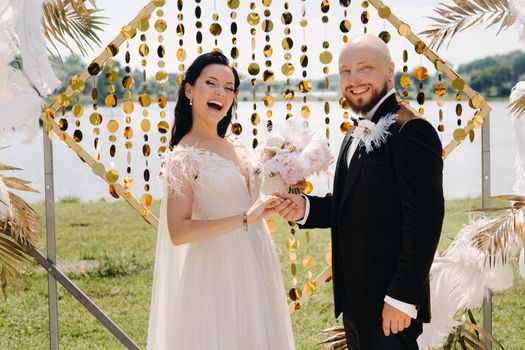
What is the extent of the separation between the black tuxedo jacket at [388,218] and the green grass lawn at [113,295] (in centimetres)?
244

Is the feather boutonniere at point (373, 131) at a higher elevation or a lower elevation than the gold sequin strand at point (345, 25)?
lower

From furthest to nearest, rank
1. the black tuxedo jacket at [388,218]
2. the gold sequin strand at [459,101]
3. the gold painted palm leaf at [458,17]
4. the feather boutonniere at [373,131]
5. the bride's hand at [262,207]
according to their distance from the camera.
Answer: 1. the gold painted palm leaf at [458,17]
2. the gold sequin strand at [459,101]
3. the bride's hand at [262,207]
4. the feather boutonniere at [373,131]
5. the black tuxedo jacket at [388,218]

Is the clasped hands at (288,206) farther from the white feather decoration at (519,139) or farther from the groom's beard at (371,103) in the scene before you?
the white feather decoration at (519,139)

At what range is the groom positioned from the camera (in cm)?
264

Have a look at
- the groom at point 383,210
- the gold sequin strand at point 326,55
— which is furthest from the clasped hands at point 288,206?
the gold sequin strand at point 326,55

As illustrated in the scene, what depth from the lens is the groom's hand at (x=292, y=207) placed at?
3178mm

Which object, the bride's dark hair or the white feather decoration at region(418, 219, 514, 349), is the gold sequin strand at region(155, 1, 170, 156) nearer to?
the bride's dark hair

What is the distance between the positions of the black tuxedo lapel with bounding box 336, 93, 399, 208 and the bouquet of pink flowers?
28 centimetres

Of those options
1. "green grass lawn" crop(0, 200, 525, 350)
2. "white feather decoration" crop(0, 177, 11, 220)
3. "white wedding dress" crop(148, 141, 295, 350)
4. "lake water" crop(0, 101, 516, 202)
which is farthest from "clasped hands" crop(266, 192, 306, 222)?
"lake water" crop(0, 101, 516, 202)

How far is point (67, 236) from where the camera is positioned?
8359 millimetres

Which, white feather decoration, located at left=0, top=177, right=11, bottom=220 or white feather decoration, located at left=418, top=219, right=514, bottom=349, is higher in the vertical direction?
white feather decoration, located at left=0, top=177, right=11, bottom=220

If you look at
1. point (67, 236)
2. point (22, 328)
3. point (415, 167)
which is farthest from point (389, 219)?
point (67, 236)

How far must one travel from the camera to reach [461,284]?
3869 millimetres

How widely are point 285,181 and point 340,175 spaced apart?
28 cm
